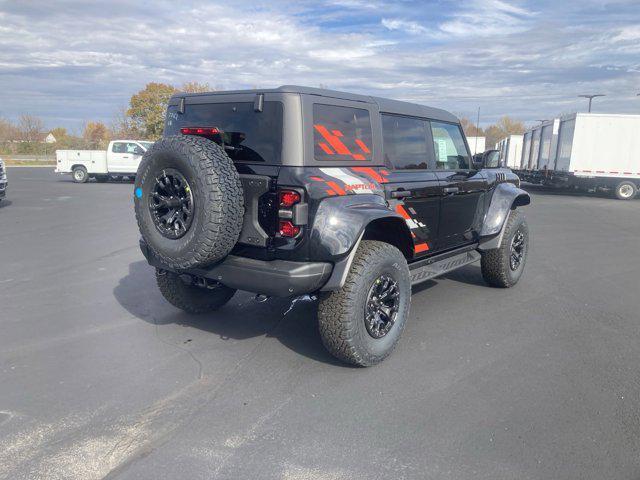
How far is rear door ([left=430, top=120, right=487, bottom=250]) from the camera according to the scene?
5.25 meters

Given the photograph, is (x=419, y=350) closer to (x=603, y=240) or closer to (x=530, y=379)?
(x=530, y=379)

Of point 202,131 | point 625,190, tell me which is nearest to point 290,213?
point 202,131

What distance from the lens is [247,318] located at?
203 inches

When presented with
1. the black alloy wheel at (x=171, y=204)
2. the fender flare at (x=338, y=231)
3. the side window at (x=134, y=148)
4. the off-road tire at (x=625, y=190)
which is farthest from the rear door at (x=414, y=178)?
the side window at (x=134, y=148)

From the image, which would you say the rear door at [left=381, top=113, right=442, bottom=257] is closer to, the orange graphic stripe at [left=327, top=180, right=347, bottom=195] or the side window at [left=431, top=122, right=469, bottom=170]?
the side window at [left=431, top=122, right=469, bottom=170]

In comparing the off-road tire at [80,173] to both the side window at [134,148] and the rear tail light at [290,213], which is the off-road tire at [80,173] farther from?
the rear tail light at [290,213]

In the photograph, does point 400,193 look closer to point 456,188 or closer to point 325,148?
point 325,148

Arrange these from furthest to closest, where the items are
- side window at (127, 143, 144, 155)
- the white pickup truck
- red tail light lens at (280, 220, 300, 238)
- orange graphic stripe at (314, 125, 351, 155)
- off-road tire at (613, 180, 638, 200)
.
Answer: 1. the white pickup truck
2. side window at (127, 143, 144, 155)
3. off-road tire at (613, 180, 638, 200)
4. orange graphic stripe at (314, 125, 351, 155)
5. red tail light lens at (280, 220, 300, 238)

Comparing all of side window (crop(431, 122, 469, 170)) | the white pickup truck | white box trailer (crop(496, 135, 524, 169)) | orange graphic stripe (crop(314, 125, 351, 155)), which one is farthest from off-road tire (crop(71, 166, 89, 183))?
white box trailer (crop(496, 135, 524, 169))

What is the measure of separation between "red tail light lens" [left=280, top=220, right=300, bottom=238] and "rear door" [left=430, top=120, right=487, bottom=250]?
194cm

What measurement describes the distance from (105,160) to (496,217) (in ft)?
68.3

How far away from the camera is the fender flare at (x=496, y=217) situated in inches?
234

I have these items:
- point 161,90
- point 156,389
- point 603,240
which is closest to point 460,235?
point 156,389

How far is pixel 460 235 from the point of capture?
5.59 m
